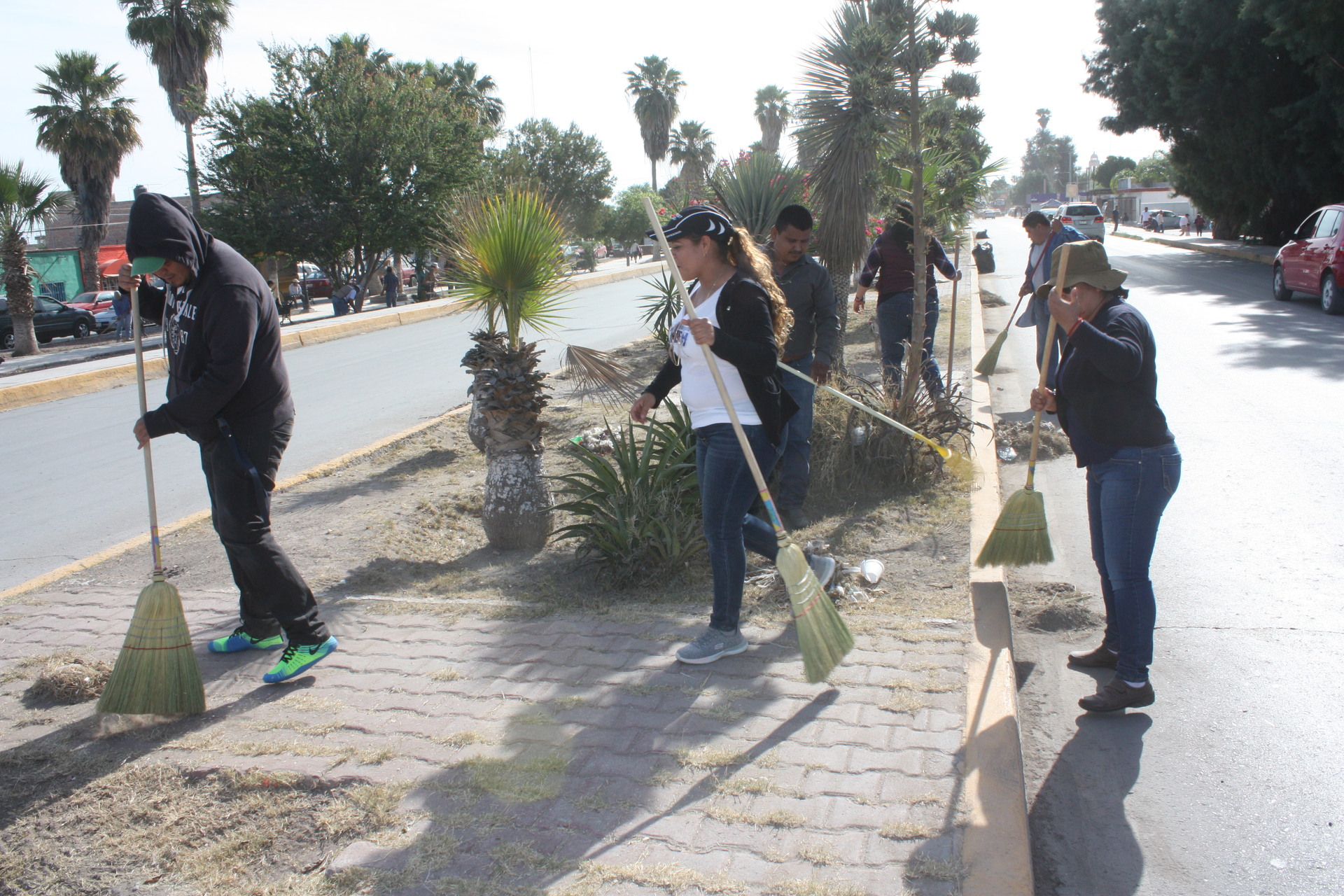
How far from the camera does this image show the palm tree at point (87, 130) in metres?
33.0

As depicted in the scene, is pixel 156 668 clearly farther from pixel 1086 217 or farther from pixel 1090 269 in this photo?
pixel 1086 217

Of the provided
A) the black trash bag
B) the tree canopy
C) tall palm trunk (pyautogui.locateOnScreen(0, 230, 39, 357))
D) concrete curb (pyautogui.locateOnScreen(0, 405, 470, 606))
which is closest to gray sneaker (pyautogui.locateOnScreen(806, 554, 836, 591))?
concrete curb (pyautogui.locateOnScreen(0, 405, 470, 606))

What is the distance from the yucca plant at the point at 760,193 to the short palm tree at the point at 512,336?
12.5 ft

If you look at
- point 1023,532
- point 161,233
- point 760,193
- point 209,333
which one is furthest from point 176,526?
point 760,193

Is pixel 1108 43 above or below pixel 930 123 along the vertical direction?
above

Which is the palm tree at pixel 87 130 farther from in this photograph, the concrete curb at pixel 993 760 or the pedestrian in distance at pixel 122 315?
the concrete curb at pixel 993 760

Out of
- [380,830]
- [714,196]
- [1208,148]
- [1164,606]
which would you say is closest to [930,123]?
[714,196]

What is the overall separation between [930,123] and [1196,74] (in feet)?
89.9

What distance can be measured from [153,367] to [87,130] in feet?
77.4

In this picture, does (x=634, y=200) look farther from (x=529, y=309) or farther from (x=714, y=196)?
(x=529, y=309)

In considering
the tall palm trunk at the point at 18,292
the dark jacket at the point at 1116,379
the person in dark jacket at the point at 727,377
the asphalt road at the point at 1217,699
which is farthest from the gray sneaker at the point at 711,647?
the tall palm trunk at the point at 18,292

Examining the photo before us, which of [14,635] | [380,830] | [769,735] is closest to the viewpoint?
[380,830]

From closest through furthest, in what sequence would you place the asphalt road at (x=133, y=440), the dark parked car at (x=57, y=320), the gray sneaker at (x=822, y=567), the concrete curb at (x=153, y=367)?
1. the gray sneaker at (x=822, y=567)
2. the asphalt road at (x=133, y=440)
3. the concrete curb at (x=153, y=367)
4. the dark parked car at (x=57, y=320)

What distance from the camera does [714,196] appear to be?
9969 mm
